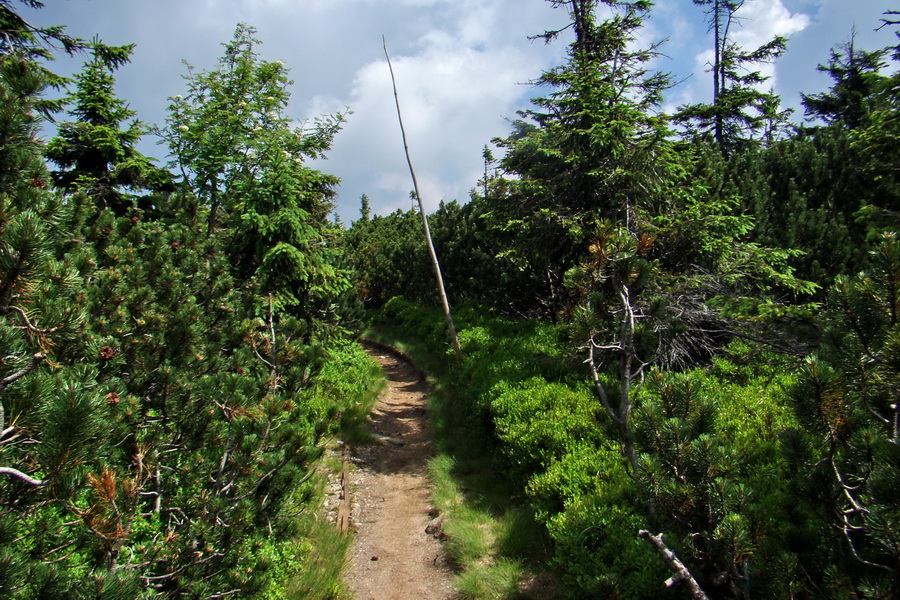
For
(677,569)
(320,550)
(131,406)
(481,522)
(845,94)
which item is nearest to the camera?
(677,569)

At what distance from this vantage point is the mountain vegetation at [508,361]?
1.99 metres

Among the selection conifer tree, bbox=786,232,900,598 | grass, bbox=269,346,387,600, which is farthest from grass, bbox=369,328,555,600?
conifer tree, bbox=786,232,900,598

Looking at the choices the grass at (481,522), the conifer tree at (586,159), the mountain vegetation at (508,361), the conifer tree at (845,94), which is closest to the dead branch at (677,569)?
the mountain vegetation at (508,361)

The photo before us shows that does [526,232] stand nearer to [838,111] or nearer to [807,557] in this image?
[807,557]

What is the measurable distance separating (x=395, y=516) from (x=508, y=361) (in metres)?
3.86

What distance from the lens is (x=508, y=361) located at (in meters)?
9.53

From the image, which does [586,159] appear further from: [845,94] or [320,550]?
[845,94]

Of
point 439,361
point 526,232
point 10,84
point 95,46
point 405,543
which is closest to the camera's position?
point 10,84

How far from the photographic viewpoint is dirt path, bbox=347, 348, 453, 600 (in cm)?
529

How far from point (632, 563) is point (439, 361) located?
1045cm

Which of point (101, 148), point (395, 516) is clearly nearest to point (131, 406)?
point (395, 516)

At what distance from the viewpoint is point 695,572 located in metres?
2.86

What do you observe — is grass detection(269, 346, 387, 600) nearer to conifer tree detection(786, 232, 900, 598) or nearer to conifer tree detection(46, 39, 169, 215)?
conifer tree detection(786, 232, 900, 598)

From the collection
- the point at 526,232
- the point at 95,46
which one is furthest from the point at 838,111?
the point at 95,46
